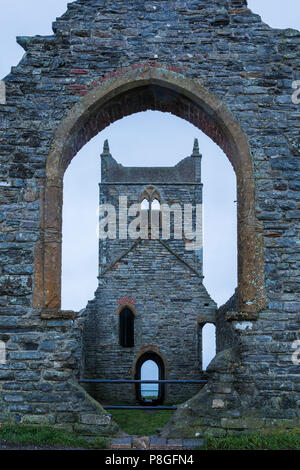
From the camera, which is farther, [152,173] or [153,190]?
[152,173]

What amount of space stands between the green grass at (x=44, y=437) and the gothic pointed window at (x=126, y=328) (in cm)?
1232

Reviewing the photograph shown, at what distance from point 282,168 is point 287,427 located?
2.93m

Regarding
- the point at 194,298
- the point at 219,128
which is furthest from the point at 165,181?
the point at 219,128

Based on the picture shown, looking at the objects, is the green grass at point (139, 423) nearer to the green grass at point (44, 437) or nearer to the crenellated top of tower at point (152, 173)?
the green grass at point (44, 437)

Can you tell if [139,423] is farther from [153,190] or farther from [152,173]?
[152,173]

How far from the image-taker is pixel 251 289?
5.71m

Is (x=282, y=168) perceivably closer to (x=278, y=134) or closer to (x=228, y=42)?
(x=278, y=134)

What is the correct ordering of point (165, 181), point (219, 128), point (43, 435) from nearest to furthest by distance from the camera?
point (43, 435) → point (219, 128) → point (165, 181)

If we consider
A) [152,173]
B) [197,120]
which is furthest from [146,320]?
[197,120]

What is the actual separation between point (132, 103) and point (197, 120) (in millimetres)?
904

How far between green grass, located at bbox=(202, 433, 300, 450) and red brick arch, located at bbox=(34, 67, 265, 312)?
1.36m

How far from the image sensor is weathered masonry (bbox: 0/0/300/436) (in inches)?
214

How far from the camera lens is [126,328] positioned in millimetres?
17734

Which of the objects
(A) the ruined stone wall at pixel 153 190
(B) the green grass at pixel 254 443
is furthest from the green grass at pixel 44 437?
(A) the ruined stone wall at pixel 153 190
